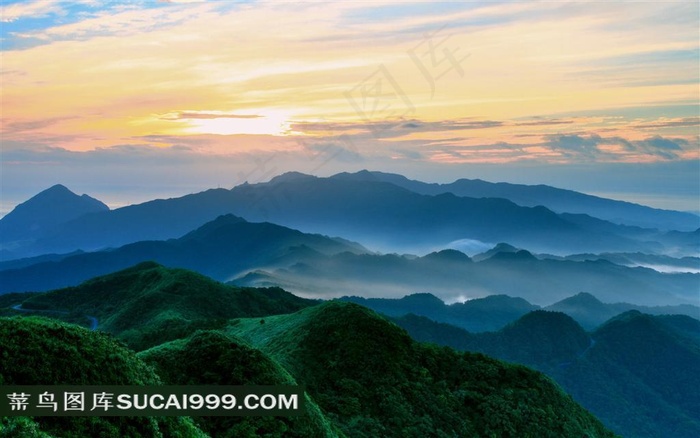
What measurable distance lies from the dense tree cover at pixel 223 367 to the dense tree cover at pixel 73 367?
836cm

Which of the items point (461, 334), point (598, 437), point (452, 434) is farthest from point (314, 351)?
point (461, 334)

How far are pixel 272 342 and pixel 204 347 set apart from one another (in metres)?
18.0

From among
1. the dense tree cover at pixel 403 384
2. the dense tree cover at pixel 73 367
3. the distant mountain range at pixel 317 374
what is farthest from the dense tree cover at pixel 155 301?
the dense tree cover at pixel 73 367

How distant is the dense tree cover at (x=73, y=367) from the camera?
75.4ft

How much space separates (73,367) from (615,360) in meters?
185

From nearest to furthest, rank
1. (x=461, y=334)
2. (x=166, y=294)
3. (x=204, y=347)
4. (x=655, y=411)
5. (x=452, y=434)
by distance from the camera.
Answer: (x=204, y=347) < (x=452, y=434) < (x=166, y=294) < (x=655, y=411) < (x=461, y=334)

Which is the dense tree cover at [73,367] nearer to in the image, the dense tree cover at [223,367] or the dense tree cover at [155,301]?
the dense tree cover at [223,367]

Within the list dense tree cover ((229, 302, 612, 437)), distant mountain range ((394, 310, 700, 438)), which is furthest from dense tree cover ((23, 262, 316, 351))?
distant mountain range ((394, 310, 700, 438))

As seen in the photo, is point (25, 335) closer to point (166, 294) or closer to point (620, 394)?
point (166, 294)

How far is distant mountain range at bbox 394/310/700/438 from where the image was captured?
156 metres

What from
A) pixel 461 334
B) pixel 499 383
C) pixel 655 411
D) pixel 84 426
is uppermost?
pixel 84 426

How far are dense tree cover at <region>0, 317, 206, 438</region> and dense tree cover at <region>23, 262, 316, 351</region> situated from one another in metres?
52.2

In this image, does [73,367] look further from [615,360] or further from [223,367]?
[615,360]

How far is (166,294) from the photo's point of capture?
10356 centimetres
